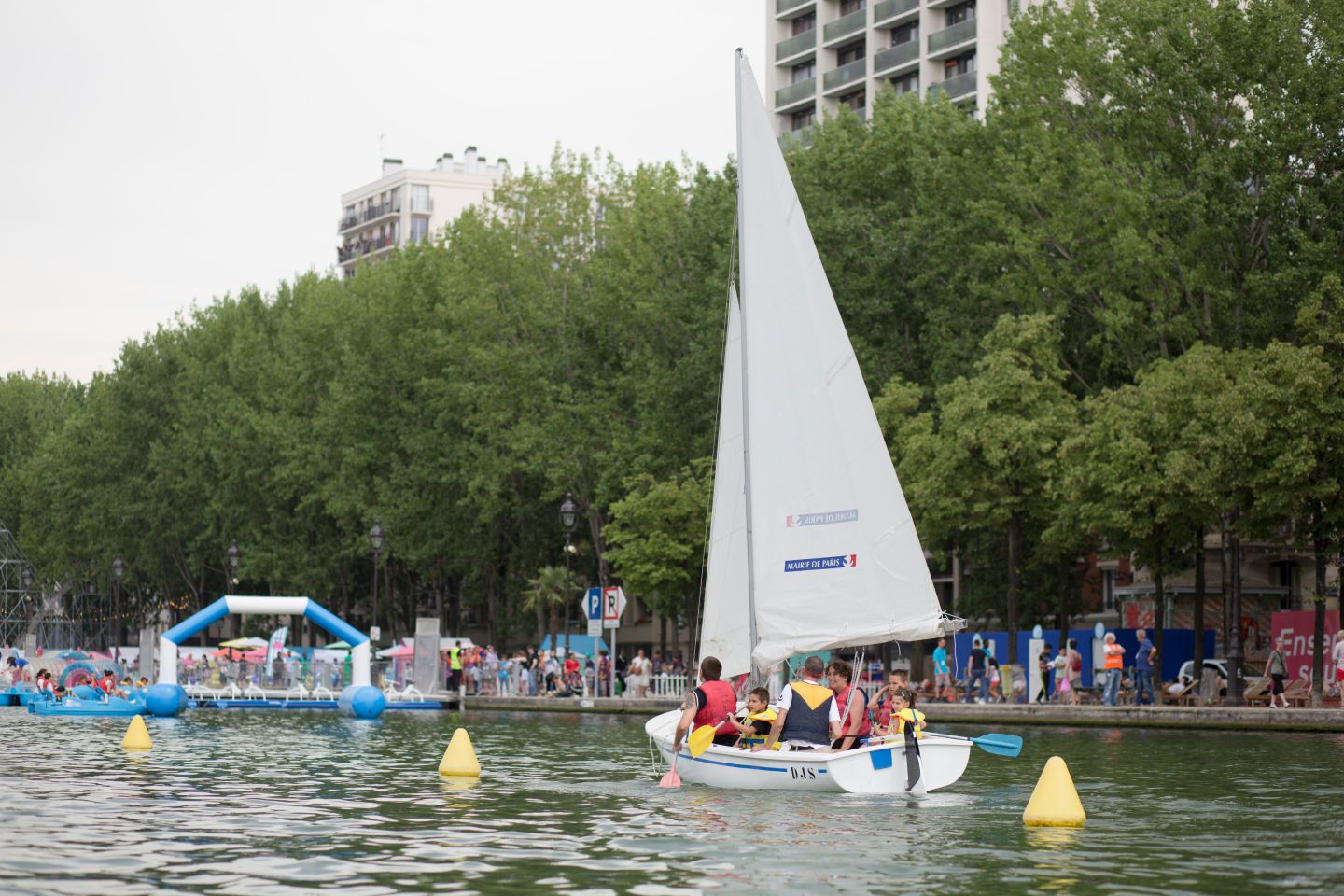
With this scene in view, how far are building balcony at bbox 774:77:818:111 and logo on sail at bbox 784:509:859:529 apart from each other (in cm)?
7777

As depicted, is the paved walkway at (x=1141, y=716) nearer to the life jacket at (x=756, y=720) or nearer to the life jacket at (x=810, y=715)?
the life jacket at (x=756, y=720)

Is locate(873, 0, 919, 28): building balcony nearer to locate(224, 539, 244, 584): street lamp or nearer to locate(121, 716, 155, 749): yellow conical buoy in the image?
locate(224, 539, 244, 584): street lamp

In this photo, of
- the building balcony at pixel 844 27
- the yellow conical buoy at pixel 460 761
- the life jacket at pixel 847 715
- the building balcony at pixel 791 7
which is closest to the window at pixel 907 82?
the building balcony at pixel 844 27

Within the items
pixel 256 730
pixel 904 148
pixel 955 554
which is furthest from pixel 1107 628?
pixel 256 730

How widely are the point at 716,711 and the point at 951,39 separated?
7368 centimetres

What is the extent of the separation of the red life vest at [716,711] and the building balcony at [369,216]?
131 metres

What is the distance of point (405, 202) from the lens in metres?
151

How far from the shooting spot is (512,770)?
2908 cm

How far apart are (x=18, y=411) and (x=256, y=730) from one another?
92.3 meters

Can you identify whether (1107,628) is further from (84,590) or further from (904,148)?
(84,590)

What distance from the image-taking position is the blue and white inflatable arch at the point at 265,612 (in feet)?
171

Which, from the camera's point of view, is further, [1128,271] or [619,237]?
[619,237]

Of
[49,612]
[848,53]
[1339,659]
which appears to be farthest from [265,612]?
[49,612]

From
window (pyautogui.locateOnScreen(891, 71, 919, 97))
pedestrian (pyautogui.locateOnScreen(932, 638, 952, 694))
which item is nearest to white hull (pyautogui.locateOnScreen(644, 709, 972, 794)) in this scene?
pedestrian (pyautogui.locateOnScreen(932, 638, 952, 694))
